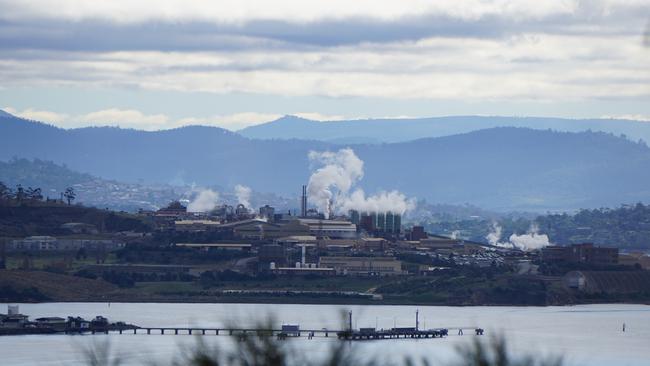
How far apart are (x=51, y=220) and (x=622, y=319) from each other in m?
35.4

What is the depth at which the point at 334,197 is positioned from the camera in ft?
373

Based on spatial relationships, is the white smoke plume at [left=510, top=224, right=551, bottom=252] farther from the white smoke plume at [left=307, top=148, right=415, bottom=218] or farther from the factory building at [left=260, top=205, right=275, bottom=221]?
the factory building at [left=260, top=205, right=275, bottom=221]

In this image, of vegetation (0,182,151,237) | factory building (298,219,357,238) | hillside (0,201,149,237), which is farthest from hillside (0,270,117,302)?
factory building (298,219,357,238)

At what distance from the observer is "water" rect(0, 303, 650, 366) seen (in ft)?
155

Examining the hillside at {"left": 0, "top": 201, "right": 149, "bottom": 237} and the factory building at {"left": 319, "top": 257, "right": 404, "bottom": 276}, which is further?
the hillside at {"left": 0, "top": 201, "right": 149, "bottom": 237}

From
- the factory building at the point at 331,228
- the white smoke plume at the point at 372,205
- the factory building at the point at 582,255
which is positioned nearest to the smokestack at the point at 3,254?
the factory building at the point at 331,228

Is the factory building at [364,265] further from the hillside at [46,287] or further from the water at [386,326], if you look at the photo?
Answer: the hillside at [46,287]

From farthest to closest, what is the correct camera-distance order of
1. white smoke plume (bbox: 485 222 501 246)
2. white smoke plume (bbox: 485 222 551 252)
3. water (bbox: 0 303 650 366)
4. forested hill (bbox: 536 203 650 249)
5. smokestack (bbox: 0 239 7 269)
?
forested hill (bbox: 536 203 650 249), white smoke plume (bbox: 485 222 501 246), white smoke plume (bbox: 485 222 551 252), smokestack (bbox: 0 239 7 269), water (bbox: 0 303 650 366)

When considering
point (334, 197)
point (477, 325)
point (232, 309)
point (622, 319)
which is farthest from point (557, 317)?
point (334, 197)

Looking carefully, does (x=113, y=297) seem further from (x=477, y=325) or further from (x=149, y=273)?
(x=477, y=325)

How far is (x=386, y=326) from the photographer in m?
62.8

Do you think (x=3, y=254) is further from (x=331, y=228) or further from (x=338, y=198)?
(x=338, y=198)

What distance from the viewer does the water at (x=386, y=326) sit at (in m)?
47.1

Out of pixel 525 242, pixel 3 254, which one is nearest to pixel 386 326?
pixel 3 254
